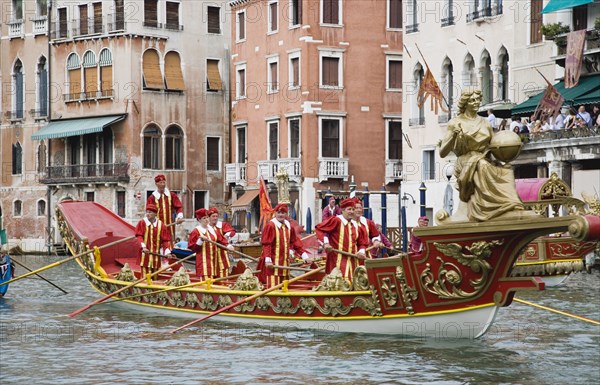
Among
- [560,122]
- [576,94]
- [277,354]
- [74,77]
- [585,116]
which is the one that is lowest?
[277,354]

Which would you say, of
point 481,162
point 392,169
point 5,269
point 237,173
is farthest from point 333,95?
point 481,162

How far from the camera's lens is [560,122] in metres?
30.9

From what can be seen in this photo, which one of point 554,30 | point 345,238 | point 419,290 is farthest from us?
point 554,30

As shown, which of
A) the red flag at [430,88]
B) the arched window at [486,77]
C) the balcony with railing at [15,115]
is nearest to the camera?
the red flag at [430,88]

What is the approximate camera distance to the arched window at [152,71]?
155ft

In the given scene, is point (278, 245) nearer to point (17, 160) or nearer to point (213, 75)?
point (213, 75)

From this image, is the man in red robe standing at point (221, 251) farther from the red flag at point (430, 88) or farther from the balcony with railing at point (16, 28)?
the balcony with railing at point (16, 28)

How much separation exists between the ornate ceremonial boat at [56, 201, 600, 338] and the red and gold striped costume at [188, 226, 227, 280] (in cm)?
33

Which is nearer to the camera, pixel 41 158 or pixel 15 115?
pixel 41 158

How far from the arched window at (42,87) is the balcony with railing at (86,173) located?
2417 mm

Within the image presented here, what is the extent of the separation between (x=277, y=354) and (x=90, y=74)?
1341 inches

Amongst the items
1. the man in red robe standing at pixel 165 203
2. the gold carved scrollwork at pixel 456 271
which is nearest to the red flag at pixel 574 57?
the man in red robe standing at pixel 165 203

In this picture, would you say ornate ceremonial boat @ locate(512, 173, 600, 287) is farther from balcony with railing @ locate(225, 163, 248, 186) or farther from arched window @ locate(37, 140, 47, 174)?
arched window @ locate(37, 140, 47, 174)

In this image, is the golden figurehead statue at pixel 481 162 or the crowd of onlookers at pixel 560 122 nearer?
the golden figurehead statue at pixel 481 162
